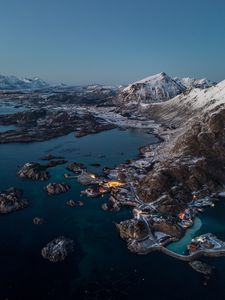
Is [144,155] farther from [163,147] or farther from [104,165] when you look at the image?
[104,165]

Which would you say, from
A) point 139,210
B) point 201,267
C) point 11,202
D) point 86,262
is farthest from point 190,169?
point 11,202

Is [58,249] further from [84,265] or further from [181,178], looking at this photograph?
[181,178]

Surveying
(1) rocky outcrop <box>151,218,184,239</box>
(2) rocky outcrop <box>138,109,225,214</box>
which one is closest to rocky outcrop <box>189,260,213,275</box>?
(1) rocky outcrop <box>151,218,184,239</box>

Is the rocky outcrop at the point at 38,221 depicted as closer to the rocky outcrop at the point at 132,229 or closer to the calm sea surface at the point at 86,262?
the calm sea surface at the point at 86,262

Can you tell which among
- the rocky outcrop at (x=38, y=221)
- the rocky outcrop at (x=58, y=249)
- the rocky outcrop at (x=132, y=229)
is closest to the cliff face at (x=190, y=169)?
the rocky outcrop at (x=132, y=229)

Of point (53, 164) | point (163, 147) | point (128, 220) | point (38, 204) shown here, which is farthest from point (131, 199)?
point (163, 147)

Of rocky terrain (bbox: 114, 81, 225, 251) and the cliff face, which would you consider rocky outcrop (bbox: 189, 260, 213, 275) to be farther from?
the cliff face

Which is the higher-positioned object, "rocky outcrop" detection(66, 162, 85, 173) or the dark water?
"rocky outcrop" detection(66, 162, 85, 173)

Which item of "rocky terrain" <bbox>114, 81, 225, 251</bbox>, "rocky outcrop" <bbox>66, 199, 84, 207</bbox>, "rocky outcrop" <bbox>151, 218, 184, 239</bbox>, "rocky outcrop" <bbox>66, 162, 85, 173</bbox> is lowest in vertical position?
"rocky outcrop" <bbox>66, 199, 84, 207</bbox>
